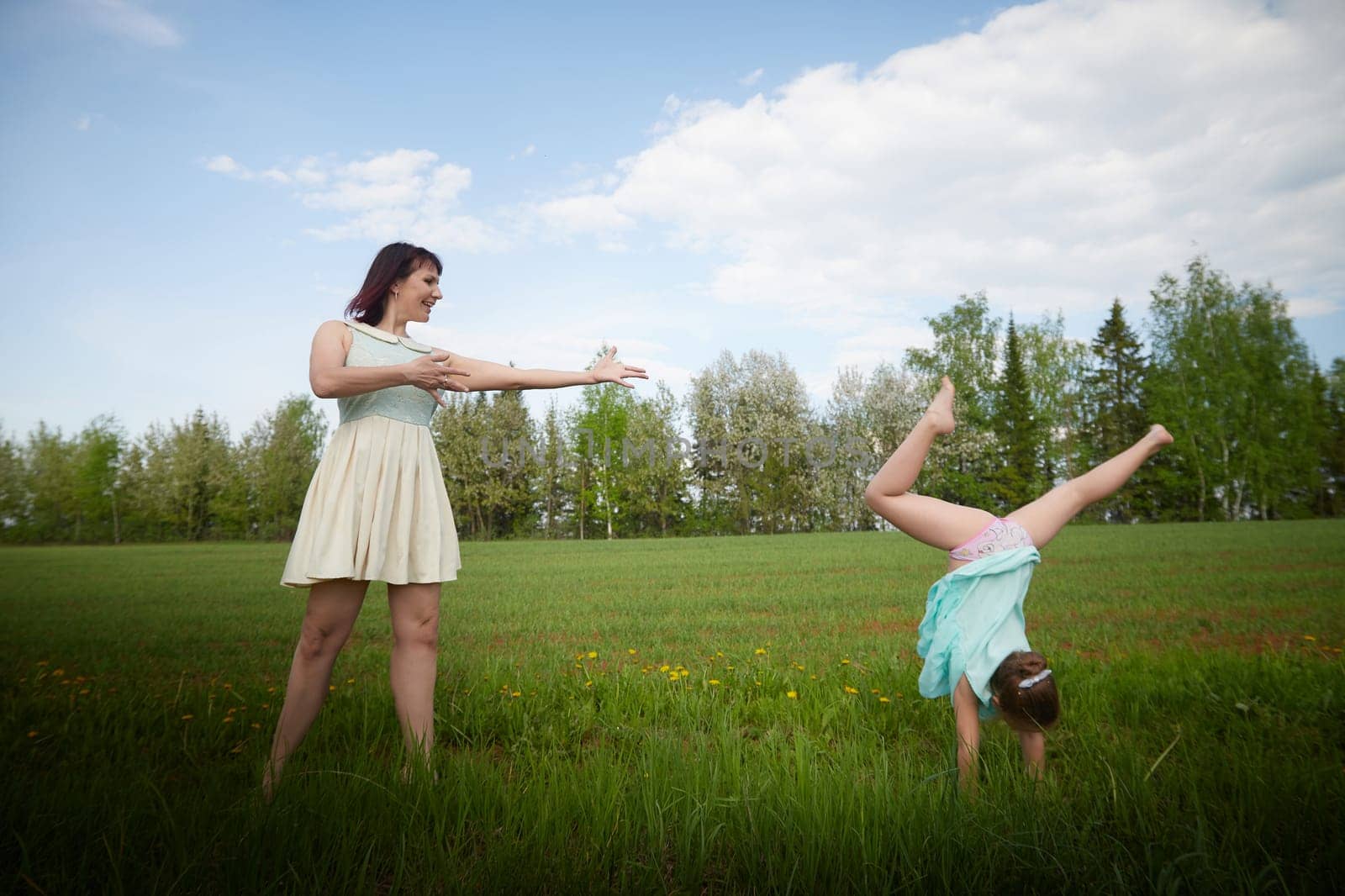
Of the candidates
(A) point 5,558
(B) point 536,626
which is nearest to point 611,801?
(B) point 536,626

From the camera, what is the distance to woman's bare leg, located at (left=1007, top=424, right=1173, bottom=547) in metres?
2.74

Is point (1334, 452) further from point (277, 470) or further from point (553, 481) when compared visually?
point (277, 470)

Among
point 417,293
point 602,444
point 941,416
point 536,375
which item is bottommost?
point 941,416

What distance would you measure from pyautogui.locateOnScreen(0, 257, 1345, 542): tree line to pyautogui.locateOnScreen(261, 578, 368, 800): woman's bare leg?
27.8 meters


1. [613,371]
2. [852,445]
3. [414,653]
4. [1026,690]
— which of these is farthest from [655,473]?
[1026,690]

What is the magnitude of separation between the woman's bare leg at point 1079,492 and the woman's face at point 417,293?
8.90 ft

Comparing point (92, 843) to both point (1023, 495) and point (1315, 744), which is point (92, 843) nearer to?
point (1315, 744)

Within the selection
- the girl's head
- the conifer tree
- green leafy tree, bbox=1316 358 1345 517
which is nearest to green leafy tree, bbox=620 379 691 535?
the conifer tree

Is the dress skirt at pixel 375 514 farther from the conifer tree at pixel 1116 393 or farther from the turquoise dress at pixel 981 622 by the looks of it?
the conifer tree at pixel 1116 393

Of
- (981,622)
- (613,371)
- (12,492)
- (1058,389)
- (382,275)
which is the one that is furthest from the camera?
(1058,389)

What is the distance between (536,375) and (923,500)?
1.90 meters

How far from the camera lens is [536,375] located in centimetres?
346

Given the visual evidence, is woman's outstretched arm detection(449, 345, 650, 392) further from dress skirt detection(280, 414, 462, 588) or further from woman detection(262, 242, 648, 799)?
→ dress skirt detection(280, 414, 462, 588)

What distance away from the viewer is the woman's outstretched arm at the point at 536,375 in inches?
126
